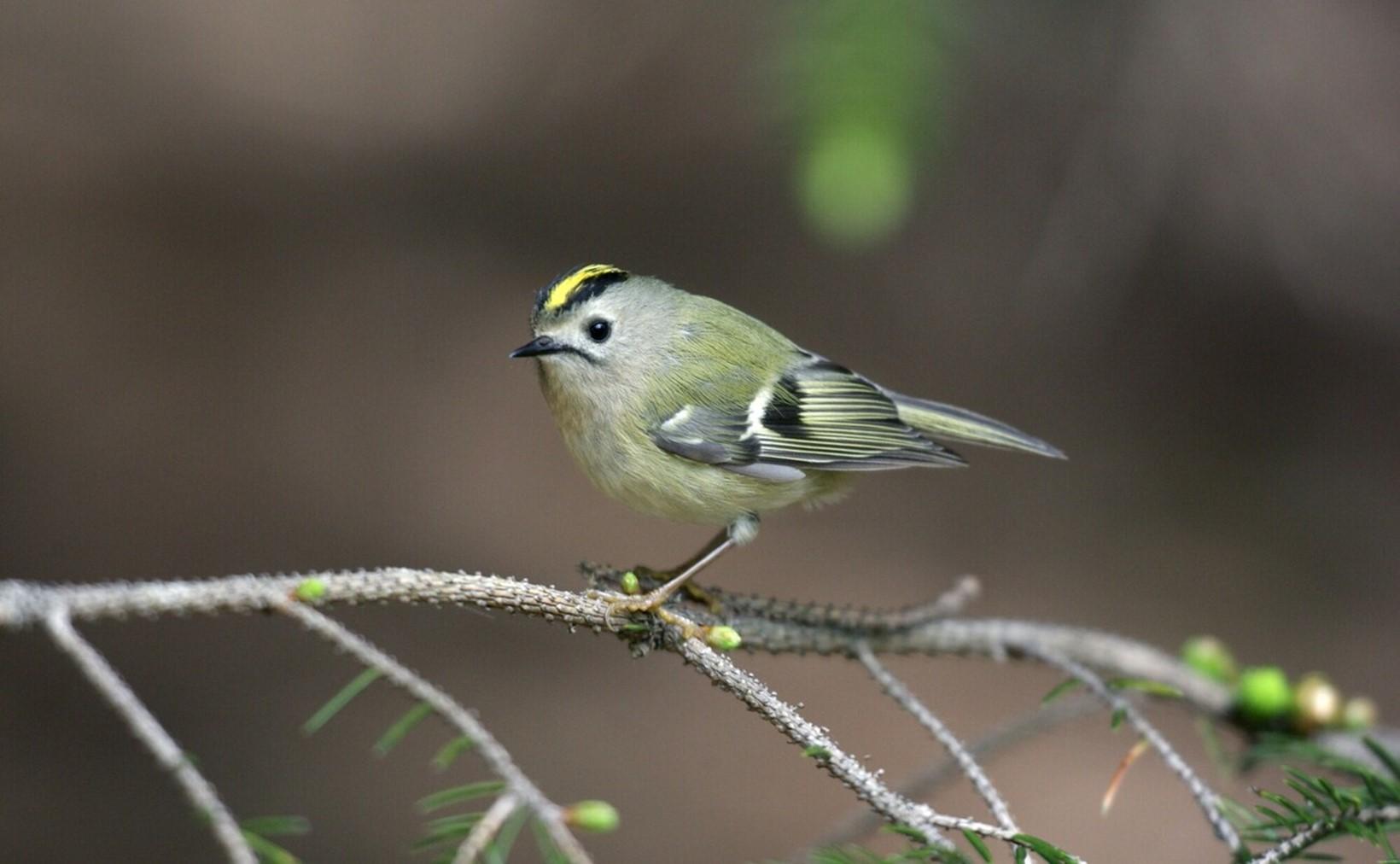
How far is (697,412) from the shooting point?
1766 millimetres

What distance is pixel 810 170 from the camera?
171 cm

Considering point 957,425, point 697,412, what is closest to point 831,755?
point 697,412

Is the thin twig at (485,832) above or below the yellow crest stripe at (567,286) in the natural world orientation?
below

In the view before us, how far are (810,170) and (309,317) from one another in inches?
88.6

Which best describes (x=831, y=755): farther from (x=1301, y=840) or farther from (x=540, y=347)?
(x=540, y=347)

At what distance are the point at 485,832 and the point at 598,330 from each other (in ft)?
3.51

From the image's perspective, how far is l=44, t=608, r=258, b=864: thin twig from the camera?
2.31 ft

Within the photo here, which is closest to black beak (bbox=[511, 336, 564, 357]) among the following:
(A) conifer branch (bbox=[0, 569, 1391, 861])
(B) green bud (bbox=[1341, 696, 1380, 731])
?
(A) conifer branch (bbox=[0, 569, 1391, 861])

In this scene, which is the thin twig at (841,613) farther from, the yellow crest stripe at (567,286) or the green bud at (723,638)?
the yellow crest stripe at (567,286)

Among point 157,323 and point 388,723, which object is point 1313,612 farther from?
point 157,323

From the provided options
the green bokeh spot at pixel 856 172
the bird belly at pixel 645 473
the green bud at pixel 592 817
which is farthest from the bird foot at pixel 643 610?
the green bokeh spot at pixel 856 172

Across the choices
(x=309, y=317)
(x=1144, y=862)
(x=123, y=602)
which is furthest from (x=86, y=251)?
(x=1144, y=862)

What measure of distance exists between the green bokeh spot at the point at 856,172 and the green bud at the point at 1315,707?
854 mm

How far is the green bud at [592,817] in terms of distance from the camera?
2.52ft
